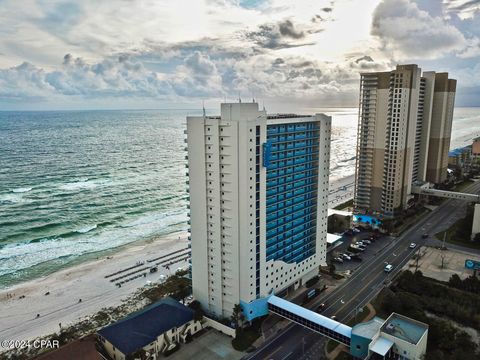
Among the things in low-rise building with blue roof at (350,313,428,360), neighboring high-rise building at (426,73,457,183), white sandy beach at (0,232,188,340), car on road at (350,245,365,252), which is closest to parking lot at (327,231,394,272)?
car on road at (350,245,365,252)

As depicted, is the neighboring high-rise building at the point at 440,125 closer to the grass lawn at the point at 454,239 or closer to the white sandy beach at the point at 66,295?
the grass lawn at the point at 454,239

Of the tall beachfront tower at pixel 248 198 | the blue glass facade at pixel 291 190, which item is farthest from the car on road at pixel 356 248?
the tall beachfront tower at pixel 248 198

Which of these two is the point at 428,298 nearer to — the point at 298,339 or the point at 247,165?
the point at 298,339

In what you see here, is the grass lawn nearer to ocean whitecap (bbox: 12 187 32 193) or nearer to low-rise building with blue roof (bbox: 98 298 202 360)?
low-rise building with blue roof (bbox: 98 298 202 360)

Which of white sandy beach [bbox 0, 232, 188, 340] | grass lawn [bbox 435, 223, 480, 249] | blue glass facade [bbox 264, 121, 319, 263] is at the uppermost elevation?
blue glass facade [bbox 264, 121, 319, 263]

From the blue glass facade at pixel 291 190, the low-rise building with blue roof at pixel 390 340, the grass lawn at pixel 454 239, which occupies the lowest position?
the grass lawn at pixel 454 239

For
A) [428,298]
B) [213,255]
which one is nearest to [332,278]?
[428,298]

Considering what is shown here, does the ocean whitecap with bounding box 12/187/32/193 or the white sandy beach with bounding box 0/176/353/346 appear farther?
the ocean whitecap with bounding box 12/187/32/193
